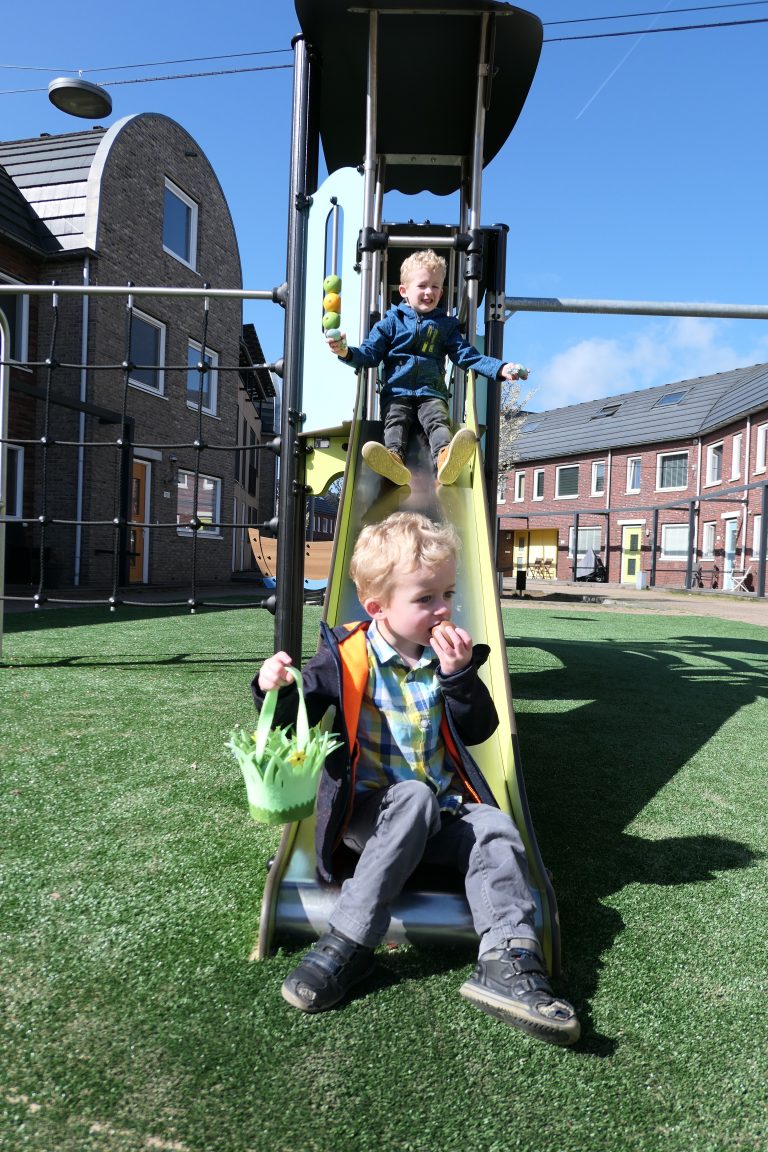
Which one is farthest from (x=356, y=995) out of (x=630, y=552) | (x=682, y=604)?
Answer: (x=630, y=552)

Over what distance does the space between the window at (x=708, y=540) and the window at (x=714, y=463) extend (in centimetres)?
193

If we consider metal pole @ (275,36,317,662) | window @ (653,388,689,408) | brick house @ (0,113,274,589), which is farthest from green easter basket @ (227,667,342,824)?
window @ (653,388,689,408)

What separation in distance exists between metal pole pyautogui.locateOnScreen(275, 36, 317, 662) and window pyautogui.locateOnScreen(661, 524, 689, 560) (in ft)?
85.0

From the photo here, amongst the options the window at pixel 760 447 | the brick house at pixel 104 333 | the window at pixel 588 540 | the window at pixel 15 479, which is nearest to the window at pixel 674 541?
the window at pixel 588 540

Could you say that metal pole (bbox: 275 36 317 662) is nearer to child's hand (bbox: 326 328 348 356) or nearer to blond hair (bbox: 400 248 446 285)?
child's hand (bbox: 326 328 348 356)

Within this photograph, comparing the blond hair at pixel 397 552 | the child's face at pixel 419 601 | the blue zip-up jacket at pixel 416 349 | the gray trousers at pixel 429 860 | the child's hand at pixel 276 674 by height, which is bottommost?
Answer: the gray trousers at pixel 429 860

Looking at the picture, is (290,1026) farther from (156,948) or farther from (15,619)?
(15,619)

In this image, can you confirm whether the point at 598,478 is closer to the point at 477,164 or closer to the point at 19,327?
the point at 19,327

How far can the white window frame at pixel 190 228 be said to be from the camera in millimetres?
14602

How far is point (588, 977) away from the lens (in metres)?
1.66

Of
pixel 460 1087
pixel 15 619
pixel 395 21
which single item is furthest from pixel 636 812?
pixel 15 619

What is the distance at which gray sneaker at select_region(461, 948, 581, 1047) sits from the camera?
55.6 inches

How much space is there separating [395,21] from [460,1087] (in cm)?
463

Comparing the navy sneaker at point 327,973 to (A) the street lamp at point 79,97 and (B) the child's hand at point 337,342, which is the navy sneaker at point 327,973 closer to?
(B) the child's hand at point 337,342
